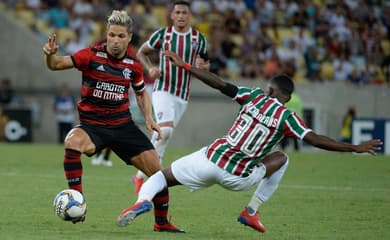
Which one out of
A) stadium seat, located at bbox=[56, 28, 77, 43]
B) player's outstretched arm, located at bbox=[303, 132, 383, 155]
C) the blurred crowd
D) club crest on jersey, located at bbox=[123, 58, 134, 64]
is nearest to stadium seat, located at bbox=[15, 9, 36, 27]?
the blurred crowd

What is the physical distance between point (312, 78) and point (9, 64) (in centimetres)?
924

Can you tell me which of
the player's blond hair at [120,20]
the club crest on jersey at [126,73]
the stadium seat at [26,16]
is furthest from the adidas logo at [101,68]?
the stadium seat at [26,16]

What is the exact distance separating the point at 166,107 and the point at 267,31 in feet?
52.1

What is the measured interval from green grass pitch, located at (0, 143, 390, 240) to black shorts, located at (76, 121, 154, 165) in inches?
32.7

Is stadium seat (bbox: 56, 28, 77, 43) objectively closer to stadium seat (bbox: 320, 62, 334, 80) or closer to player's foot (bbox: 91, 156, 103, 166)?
stadium seat (bbox: 320, 62, 334, 80)

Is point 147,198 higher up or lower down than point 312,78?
higher up

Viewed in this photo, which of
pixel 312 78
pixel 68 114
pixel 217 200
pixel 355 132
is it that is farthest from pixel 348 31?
pixel 217 200

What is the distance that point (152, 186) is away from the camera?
371 inches

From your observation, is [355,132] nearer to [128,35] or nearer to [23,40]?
[23,40]

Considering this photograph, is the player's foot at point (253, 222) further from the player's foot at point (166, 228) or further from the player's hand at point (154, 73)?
the player's hand at point (154, 73)

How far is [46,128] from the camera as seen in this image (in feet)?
94.4

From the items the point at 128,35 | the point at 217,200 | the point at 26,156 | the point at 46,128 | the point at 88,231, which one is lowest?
the point at 46,128

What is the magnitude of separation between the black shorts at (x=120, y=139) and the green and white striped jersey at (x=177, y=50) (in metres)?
4.65

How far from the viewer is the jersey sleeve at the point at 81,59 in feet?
32.3
